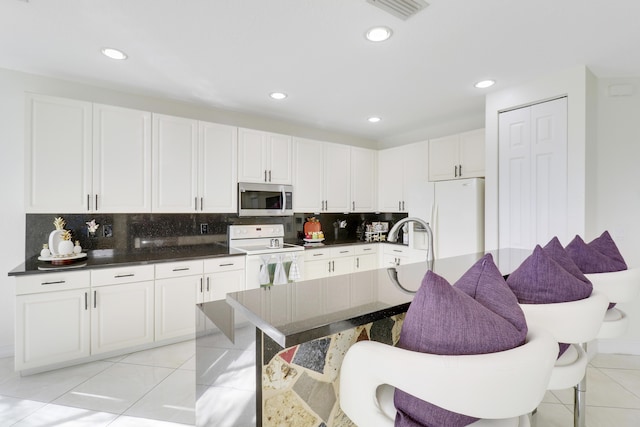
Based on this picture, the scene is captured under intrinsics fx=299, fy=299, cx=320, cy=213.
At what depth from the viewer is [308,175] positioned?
4188 mm

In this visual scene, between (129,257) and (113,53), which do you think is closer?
(113,53)

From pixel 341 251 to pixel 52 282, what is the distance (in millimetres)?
3025

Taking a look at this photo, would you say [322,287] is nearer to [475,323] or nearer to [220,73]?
[475,323]

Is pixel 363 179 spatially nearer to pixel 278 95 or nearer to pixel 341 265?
pixel 341 265

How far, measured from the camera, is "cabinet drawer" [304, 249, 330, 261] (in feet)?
12.6

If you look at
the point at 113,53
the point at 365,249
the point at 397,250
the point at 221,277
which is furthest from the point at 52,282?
the point at 397,250

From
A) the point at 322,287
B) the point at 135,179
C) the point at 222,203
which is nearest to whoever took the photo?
the point at 322,287

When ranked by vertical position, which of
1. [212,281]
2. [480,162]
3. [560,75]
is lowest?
[212,281]

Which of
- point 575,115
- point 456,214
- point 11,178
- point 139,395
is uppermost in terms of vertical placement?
point 575,115

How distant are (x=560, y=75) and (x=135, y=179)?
160 inches

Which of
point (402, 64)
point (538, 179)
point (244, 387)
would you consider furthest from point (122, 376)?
point (538, 179)

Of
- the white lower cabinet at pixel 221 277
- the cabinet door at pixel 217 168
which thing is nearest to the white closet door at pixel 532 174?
the white lower cabinet at pixel 221 277

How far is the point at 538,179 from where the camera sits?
279cm

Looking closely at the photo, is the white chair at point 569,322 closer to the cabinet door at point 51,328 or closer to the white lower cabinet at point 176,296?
the white lower cabinet at point 176,296
